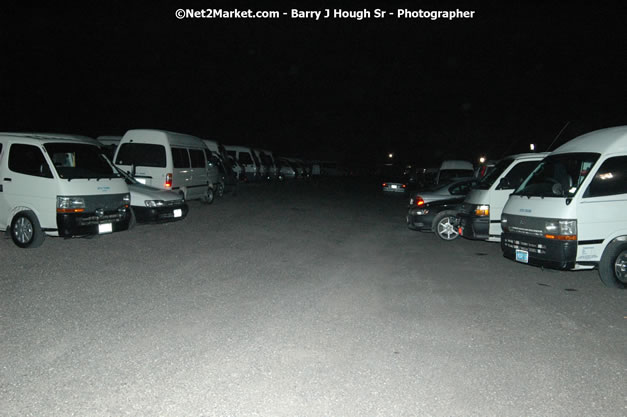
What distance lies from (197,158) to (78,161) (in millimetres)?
6895

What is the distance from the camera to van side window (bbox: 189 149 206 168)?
16.8 meters

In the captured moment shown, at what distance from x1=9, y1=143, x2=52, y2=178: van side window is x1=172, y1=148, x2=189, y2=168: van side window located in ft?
18.2

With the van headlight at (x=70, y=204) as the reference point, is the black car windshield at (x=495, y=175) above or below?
above

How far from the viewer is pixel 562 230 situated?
24.0ft

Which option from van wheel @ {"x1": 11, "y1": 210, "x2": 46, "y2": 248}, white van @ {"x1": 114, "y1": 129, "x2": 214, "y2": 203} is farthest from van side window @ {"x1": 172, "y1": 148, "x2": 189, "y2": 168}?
van wheel @ {"x1": 11, "y1": 210, "x2": 46, "y2": 248}

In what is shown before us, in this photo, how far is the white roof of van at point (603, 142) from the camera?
24.9ft

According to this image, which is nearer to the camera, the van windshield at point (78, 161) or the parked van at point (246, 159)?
the van windshield at point (78, 161)

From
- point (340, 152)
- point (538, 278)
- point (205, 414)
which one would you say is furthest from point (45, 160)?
point (340, 152)

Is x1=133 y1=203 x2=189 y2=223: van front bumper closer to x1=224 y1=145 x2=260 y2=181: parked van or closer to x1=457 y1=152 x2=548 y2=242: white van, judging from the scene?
x1=457 y1=152 x2=548 y2=242: white van

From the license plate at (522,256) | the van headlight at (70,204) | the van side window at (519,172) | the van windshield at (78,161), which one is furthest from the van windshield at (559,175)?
the van windshield at (78,161)

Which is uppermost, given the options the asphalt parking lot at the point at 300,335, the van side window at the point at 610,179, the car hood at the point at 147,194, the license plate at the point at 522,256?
the van side window at the point at 610,179

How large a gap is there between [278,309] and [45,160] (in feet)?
20.4

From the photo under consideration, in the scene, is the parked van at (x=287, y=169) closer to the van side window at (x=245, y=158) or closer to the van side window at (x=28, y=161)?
the van side window at (x=245, y=158)

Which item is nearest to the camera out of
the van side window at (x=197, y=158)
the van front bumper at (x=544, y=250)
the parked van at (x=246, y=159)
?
the van front bumper at (x=544, y=250)
